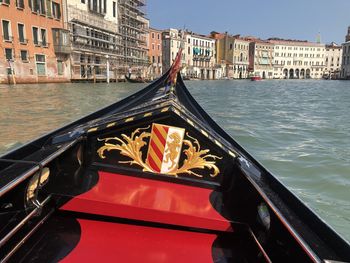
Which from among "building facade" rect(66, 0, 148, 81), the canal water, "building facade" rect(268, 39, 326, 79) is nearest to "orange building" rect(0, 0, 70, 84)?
"building facade" rect(66, 0, 148, 81)

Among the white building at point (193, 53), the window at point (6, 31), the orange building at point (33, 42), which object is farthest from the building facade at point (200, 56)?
the window at point (6, 31)

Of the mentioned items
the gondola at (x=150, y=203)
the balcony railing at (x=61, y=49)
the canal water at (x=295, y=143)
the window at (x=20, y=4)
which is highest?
the window at (x=20, y=4)

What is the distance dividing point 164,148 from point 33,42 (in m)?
14.0

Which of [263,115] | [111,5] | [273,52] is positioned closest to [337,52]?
[273,52]

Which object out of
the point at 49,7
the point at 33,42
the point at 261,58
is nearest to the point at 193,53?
the point at 261,58

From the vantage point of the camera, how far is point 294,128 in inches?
163

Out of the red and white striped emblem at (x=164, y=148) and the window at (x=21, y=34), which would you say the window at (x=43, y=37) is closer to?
the window at (x=21, y=34)

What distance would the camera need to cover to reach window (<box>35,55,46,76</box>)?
13454 mm

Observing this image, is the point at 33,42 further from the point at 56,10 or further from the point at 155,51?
the point at 155,51

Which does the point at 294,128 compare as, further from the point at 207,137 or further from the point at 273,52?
the point at 273,52

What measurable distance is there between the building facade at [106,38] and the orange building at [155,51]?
1.18 m

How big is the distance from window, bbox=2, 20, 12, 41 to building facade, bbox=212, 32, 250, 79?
2908cm

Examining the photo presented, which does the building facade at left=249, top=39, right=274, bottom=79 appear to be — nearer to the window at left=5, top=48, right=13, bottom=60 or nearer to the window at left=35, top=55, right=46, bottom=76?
the window at left=35, top=55, right=46, bottom=76

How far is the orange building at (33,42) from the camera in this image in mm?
11953
